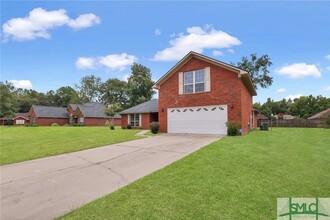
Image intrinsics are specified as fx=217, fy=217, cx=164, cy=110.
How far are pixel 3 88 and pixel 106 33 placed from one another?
49205 mm

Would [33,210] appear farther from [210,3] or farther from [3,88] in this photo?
[3,88]

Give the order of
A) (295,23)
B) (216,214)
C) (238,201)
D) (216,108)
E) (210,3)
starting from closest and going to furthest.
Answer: (216,214) → (238,201) → (210,3) → (295,23) → (216,108)

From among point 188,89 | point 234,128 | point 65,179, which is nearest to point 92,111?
point 188,89

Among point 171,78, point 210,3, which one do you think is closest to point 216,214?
point 210,3

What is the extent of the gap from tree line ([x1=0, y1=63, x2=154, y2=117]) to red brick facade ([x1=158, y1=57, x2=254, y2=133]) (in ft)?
65.5

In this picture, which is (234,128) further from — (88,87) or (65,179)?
(88,87)

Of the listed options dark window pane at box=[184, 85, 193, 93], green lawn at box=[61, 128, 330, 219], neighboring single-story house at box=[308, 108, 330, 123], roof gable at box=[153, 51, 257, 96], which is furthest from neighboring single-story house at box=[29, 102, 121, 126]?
green lawn at box=[61, 128, 330, 219]

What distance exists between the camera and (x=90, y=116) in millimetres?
44156

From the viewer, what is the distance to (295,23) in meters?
14.6

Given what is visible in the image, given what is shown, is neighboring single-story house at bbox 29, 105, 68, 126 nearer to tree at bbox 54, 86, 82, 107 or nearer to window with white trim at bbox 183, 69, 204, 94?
tree at bbox 54, 86, 82, 107

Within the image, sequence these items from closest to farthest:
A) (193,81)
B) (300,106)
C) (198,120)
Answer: (198,120) → (193,81) → (300,106)

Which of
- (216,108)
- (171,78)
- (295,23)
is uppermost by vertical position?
(295,23)

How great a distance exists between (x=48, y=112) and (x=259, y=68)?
45105 millimetres

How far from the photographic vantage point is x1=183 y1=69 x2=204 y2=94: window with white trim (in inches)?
715
